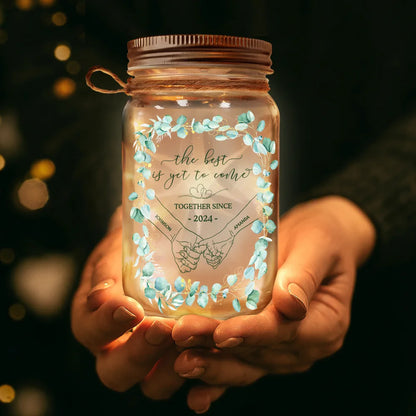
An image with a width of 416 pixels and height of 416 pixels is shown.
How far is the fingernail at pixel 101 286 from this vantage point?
545 millimetres

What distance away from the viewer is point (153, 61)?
49 centimetres

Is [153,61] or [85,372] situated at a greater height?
[153,61]

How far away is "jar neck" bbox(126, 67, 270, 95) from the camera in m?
0.49

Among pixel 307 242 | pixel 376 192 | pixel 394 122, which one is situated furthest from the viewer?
pixel 394 122

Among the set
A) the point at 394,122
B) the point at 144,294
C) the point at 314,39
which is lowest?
the point at 144,294

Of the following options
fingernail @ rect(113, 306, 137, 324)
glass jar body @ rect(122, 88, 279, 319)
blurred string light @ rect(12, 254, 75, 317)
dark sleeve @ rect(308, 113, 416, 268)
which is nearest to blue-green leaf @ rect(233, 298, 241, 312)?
glass jar body @ rect(122, 88, 279, 319)

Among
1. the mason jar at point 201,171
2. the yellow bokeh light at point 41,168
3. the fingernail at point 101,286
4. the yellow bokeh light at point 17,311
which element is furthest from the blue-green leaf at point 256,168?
the yellow bokeh light at point 17,311

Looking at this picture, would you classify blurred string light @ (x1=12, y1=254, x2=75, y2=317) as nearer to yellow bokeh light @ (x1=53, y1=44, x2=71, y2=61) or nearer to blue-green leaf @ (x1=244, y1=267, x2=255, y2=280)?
yellow bokeh light @ (x1=53, y1=44, x2=71, y2=61)

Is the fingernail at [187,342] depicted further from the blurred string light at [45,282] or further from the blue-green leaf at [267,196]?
the blurred string light at [45,282]

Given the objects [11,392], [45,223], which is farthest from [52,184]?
[11,392]

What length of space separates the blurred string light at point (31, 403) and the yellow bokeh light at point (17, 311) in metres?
0.14

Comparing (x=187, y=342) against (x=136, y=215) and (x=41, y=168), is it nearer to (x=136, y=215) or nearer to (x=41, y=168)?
(x=136, y=215)

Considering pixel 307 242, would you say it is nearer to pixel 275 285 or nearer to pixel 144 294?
pixel 275 285

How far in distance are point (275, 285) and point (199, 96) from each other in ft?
0.69
